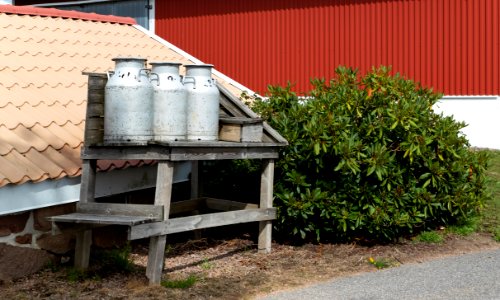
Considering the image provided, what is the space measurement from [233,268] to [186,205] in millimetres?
1119

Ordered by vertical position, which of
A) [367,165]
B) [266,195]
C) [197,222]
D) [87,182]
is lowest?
[197,222]

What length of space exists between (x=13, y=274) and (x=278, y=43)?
1268 centimetres

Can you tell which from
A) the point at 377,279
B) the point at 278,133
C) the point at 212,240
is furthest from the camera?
the point at 212,240

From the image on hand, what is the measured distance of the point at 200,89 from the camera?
722cm

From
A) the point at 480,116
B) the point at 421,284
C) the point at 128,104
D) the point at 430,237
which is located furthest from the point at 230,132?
the point at 480,116

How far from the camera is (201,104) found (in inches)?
285

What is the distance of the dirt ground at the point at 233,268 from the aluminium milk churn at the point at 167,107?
1.29 m

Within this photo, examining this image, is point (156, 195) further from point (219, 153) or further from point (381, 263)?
point (381, 263)

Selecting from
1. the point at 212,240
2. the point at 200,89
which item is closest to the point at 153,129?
the point at 200,89

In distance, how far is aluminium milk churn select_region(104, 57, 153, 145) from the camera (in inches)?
267

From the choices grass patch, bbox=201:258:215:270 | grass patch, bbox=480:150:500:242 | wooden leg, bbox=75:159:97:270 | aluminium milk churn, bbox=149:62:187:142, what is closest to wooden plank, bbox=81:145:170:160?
wooden leg, bbox=75:159:97:270

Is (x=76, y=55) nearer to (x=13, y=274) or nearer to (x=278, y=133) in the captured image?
(x=278, y=133)

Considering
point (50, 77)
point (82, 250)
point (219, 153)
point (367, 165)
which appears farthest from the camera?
point (50, 77)

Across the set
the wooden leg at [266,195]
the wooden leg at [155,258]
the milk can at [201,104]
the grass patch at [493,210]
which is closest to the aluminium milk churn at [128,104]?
the milk can at [201,104]
